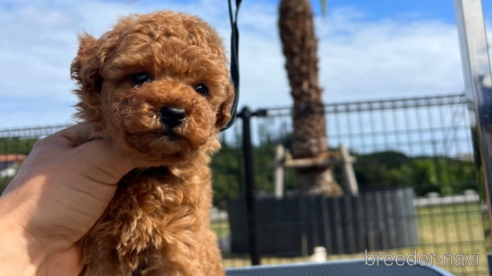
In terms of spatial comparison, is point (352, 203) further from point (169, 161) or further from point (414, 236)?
point (169, 161)

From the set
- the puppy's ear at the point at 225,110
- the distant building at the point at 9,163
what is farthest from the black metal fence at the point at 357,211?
the puppy's ear at the point at 225,110

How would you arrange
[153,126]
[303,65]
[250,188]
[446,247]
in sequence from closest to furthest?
[153,126]
[250,188]
[446,247]
[303,65]

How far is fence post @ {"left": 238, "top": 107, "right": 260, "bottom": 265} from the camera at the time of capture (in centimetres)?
580

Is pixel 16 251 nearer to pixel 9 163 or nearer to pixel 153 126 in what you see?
pixel 153 126

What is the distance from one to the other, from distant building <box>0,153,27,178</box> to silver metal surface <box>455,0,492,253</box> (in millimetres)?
5779

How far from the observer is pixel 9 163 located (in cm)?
669

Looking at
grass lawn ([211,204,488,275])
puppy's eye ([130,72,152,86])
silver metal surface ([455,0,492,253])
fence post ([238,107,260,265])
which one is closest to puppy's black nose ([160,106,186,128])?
puppy's eye ([130,72,152,86])

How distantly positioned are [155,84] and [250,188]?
429 cm

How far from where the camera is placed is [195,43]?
6.21 ft

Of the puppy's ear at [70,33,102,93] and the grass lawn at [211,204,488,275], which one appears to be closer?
the puppy's ear at [70,33,102,93]

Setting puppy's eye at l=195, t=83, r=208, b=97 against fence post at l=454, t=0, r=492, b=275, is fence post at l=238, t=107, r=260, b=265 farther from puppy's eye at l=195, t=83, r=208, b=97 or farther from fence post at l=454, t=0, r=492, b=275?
fence post at l=454, t=0, r=492, b=275

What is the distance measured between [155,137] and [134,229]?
0.36 m

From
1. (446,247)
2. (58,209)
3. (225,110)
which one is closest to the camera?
(58,209)

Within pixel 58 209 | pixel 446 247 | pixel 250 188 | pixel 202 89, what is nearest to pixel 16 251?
pixel 58 209
